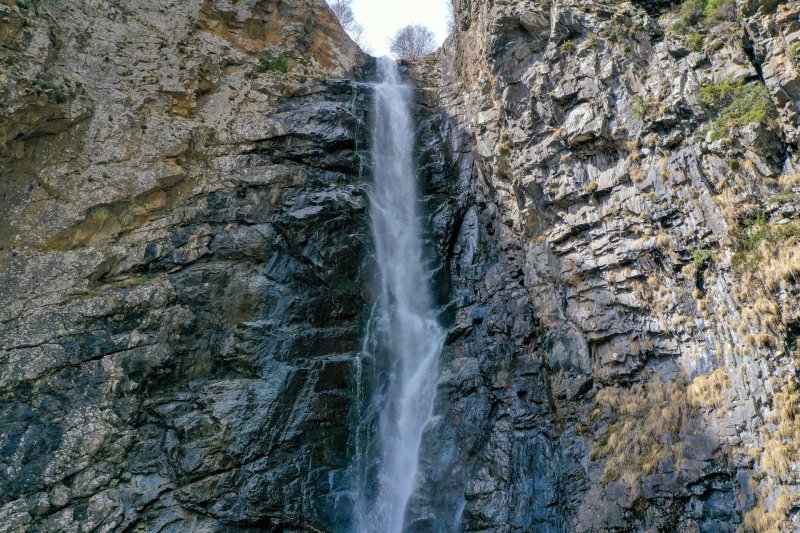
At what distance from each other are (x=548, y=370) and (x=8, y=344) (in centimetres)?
1370

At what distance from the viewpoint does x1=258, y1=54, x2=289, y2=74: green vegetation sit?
69.2 ft

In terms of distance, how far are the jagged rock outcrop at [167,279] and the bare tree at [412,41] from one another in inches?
1012

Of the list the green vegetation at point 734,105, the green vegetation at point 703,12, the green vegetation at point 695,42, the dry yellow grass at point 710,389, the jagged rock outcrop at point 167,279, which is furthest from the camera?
the green vegetation at point 703,12

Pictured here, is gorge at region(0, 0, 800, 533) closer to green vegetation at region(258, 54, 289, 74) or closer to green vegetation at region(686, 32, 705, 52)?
green vegetation at region(686, 32, 705, 52)

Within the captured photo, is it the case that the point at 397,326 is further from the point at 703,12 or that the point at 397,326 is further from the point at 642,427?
the point at 703,12

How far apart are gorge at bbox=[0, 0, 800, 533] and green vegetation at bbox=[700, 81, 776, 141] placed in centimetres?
7

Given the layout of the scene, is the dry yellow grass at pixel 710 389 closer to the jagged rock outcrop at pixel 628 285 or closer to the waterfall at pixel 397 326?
the jagged rock outcrop at pixel 628 285

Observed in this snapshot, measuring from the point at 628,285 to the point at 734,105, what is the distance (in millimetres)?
4857

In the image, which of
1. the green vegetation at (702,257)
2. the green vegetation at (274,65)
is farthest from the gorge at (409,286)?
the green vegetation at (274,65)

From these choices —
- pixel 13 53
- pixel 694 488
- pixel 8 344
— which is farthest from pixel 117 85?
pixel 694 488

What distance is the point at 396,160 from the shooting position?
21156 mm

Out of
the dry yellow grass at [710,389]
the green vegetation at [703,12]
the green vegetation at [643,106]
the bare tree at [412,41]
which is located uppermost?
the bare tree at [412,41]

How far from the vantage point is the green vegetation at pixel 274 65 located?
21.1 m

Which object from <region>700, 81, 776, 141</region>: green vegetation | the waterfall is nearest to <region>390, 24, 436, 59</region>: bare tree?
the waterfall
